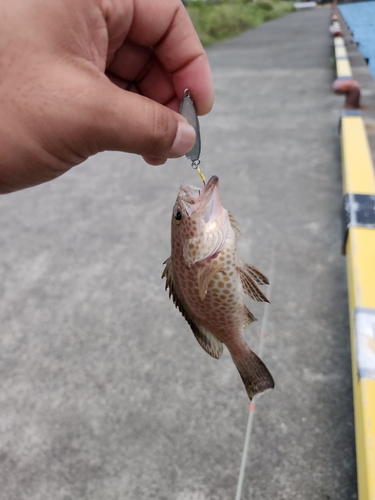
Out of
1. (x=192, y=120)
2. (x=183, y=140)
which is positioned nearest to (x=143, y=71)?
(x=192, y=120)

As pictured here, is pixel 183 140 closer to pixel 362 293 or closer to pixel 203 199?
pixel 203 199


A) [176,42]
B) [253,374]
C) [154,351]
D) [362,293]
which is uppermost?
[176,42]

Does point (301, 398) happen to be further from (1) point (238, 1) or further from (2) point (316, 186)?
(1) point (238, 1)

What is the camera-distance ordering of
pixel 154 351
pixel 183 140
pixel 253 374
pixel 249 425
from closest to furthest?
pixel 183 140 → pixel 253 374 → pixel 249 425 → pixel 154 351

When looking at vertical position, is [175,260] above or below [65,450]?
above

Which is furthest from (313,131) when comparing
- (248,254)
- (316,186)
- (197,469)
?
(197,469)

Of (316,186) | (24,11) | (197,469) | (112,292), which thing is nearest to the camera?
(24,11)

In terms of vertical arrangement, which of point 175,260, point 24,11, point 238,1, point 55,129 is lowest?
point 238,1
